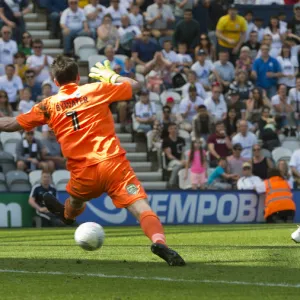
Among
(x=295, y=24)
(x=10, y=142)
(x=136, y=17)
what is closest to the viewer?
(x=10, y=142)

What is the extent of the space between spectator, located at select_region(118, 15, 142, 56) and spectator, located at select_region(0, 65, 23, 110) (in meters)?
3.68

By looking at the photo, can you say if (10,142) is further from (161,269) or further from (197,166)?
(161,269)

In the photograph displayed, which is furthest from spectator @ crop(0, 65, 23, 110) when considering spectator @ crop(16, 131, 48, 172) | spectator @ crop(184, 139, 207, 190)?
spectator @ crop(184, 139, 207, 190)

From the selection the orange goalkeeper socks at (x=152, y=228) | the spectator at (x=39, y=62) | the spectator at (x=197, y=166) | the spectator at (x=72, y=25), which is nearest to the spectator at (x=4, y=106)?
the spectator at (x=39, y=62)

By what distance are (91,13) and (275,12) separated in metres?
5.82

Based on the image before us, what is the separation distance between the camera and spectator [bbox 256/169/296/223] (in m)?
21.3

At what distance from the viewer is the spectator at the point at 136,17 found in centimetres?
2664

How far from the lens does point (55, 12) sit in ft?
87.4

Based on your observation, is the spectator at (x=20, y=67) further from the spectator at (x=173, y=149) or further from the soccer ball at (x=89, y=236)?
the soccer ball at (x=89, y=236)

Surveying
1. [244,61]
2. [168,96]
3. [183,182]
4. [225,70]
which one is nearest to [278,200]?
[183,182]

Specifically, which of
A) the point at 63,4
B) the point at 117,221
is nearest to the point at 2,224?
the point at 117,221

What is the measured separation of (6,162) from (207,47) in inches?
284

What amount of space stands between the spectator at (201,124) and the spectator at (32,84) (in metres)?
3.73

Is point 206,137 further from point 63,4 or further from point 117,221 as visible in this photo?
point 63,4
